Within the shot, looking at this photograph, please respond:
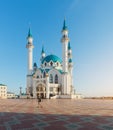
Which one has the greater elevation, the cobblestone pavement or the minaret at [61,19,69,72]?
the minaret at [61,19,69,72]

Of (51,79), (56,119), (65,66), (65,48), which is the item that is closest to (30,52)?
(51,79)

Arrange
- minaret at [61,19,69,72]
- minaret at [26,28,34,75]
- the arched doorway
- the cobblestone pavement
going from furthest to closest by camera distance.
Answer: minaret at [26,28,34,75] → the arched doorway → minaret at [61,19,69,72] → the cobblestone pavement

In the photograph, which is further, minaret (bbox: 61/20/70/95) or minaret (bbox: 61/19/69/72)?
minaret (bbox: 61/20/70/95)

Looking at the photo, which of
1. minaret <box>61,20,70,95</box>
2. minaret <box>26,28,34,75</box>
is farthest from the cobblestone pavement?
minaret <box>26,28,34,75</box>

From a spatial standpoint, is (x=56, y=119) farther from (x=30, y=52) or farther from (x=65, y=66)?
(x=30, y=52)

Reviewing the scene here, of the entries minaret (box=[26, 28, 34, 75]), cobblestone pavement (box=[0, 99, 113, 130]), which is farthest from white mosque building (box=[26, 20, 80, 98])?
cobblestone pavement (box=[0, 99, 113, 130])

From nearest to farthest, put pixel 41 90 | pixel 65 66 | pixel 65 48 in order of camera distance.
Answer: pixel 65 66 < pixel 65 48 < pixel 41 90

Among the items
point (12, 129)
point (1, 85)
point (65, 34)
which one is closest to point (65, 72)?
point (65, 34)

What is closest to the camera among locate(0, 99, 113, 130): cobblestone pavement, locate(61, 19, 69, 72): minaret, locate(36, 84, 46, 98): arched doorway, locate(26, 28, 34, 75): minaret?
locate(0, 99, 113, 130): cobblestone pavement

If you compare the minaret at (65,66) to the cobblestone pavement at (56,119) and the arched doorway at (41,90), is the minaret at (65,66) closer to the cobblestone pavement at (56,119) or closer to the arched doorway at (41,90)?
the arched doorway at (41,90)

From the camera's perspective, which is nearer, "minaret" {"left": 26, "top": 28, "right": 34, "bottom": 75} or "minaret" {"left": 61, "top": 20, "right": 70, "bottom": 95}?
"minaret" {"left": 61, "top": 20, "right": 70, "bottom": 95}

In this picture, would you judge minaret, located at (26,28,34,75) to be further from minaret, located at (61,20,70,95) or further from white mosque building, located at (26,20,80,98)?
minaret, located at (61,20,70,95)

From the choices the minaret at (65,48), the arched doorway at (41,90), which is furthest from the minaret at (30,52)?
the minaret at (65,48)

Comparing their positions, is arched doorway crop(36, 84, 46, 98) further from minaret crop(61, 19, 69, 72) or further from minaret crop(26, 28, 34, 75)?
minaret crop(61, 19, 69, 72)
